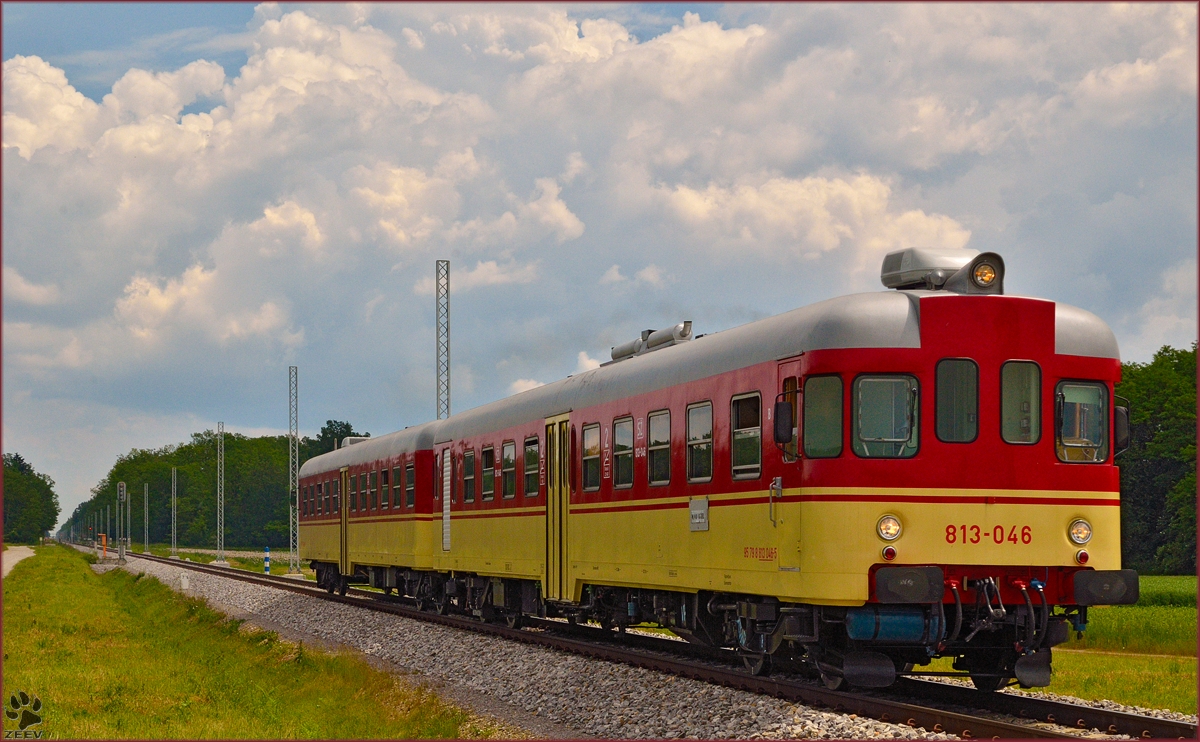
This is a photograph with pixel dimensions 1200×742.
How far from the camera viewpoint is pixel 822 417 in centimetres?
1206

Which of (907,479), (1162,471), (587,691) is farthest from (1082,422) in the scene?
(1162,471)

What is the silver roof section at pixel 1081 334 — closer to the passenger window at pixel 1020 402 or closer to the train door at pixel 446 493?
the passenger window at pixel 1020 402

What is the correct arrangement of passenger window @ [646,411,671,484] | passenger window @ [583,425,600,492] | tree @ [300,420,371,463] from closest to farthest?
1. passenger window @ [646,411,671,484]
2. passenger window @ [583,425,600,492]
3. tree @ [300,420,371,463]

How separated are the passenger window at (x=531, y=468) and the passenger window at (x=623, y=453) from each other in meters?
3.31

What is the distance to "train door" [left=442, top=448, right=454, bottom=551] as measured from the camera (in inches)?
985

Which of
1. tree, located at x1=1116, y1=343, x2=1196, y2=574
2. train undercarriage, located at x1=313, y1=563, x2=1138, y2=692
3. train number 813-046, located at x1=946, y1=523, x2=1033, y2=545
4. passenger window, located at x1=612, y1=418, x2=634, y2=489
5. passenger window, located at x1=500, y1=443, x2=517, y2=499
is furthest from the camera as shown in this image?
tree, located at x1=1116, y1=343, x2=1196, y2=574

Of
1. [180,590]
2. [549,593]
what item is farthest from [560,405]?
[180,590]

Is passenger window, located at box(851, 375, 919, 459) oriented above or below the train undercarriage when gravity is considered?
above

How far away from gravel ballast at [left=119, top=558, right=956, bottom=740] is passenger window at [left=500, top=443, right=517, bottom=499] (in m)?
2.23

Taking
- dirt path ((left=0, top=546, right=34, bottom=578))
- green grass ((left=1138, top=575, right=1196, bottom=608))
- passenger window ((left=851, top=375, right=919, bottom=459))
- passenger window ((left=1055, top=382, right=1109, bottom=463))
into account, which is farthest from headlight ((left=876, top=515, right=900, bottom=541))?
dirt path ((left=0, top=546, right=34, bottom=578))

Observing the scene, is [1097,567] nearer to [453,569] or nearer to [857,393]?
[857,393]

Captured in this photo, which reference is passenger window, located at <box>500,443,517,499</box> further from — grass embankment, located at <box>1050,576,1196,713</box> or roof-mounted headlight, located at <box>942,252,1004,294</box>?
roof-mounted headlight, located at <box>942,252,1004,294</box>

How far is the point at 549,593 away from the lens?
19547 mm

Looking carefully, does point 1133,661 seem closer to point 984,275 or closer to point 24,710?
point 984,275
